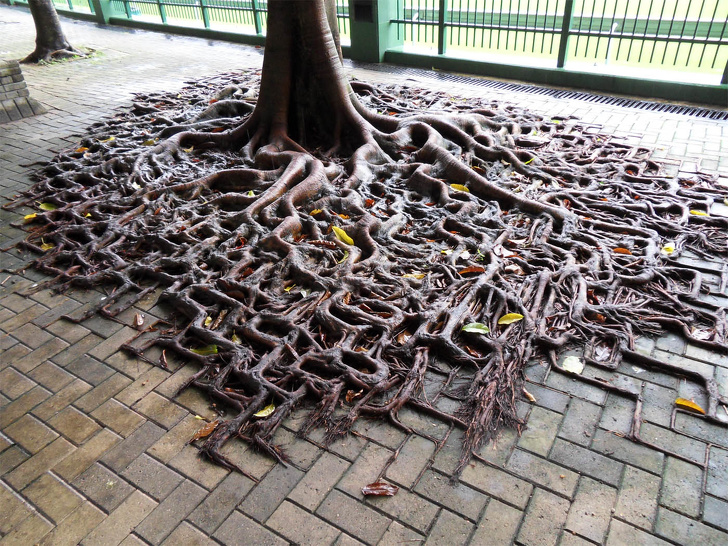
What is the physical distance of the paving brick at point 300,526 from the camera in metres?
2.15

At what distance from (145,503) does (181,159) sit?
4298mm

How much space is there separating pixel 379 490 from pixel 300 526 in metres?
0.37

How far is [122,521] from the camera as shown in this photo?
2.24 metres

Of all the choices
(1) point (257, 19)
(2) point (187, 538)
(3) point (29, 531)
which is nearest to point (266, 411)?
(2) point (187, 538)

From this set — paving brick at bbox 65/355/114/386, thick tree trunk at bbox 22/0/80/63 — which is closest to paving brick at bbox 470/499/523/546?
paving brick at bbox 65/355/114/386

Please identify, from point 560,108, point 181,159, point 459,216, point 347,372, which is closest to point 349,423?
point 347,372

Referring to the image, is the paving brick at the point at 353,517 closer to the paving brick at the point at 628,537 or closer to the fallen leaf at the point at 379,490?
the fallen leaf at the point at 379,490

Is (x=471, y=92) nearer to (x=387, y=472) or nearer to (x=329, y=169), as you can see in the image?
(x=329, y=169)

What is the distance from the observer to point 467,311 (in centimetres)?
332

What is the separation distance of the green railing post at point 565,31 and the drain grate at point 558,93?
1.62ft

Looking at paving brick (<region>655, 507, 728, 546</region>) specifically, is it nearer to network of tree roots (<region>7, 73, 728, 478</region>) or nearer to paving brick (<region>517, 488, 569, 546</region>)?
paving brick (<region>517, 488, 569, 546</region>)

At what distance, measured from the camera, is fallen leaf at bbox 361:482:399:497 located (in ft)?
7.59

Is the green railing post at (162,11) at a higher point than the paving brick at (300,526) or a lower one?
higher

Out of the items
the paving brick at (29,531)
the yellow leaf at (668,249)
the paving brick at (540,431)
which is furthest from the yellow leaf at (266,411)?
the yellow leaf at (668,249)
